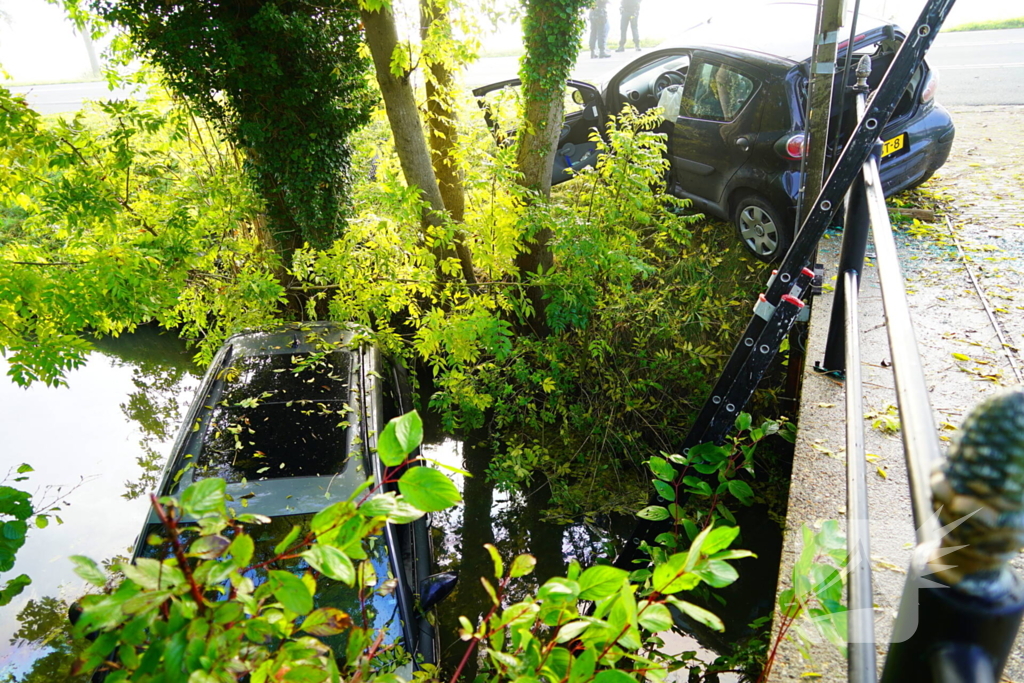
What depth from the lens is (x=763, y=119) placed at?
527cm

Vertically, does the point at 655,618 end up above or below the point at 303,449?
above

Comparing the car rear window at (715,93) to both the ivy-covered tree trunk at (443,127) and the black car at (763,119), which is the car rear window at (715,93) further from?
the ivy-covered tree trunk at (443,127)

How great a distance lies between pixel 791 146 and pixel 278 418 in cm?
437

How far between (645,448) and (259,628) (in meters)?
5.05

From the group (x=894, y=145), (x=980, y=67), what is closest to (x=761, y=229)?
(x=894, y=145)

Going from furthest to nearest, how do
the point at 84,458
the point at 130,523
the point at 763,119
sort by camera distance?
the point at 84,458
the point at 130,523
the point at 763,119

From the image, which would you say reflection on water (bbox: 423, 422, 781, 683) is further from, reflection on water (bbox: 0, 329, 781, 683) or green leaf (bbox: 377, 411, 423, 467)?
green leaf (bbox: 377, 411, 423, 467)

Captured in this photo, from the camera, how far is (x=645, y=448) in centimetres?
566

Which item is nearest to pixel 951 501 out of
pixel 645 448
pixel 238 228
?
pixel 645 448

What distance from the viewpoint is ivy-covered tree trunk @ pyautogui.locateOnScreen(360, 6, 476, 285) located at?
5.03 metres

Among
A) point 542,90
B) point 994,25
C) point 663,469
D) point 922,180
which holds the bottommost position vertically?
point 663,469

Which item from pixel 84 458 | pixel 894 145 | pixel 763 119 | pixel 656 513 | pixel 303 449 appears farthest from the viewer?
pixel 84 458

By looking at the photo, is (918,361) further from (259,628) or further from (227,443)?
(227,443)

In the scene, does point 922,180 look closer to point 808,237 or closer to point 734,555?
point 808,237
